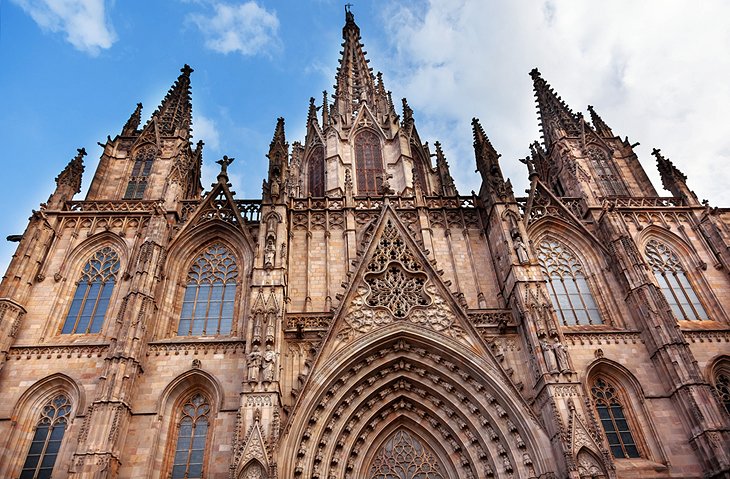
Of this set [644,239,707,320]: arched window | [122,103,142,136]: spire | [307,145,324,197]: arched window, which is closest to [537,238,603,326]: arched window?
[644,239,707,320]: arched window

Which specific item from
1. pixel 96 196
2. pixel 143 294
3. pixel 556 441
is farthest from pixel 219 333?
pixel 556 441

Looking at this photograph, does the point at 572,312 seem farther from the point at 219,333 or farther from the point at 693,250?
the point at 219,333

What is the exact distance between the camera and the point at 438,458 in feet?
55.1

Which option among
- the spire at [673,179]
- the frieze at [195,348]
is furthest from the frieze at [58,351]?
the spire at [673,179]

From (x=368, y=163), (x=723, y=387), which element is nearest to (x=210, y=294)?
(x=368, y=163)

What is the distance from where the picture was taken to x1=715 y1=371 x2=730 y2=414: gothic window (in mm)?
17438

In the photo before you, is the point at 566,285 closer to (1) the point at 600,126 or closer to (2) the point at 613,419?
(2) the point at 613,419

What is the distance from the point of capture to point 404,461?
16734mm

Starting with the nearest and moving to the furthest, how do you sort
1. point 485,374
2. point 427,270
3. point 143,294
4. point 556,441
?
point 556,441
point 485,374
point 143,294
point 427,270

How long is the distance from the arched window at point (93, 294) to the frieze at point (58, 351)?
3.40 feet

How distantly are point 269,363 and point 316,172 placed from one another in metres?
15.4

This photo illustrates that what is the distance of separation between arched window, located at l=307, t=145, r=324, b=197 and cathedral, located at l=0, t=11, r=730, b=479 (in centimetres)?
395

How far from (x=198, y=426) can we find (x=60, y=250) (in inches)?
370

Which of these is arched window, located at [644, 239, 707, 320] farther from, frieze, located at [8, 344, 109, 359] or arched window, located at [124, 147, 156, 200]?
arched window, located at [124, 147, 156, 200]
